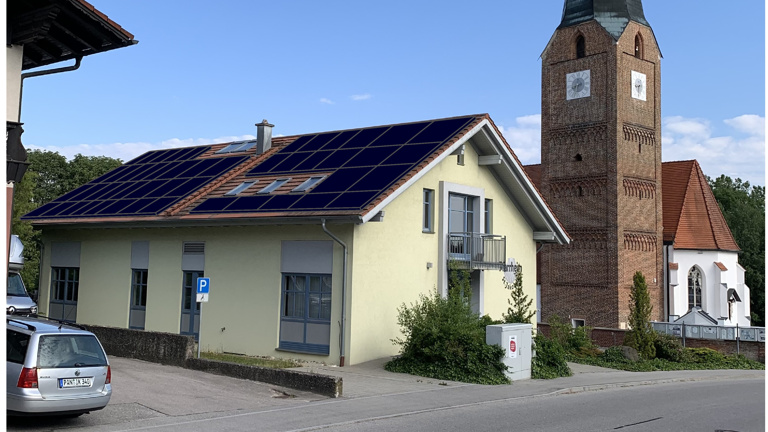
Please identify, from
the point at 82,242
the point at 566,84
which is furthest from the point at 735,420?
the point at 566,84

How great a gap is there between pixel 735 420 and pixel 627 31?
42535 mm

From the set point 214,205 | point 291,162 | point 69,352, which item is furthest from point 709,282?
point 69,352

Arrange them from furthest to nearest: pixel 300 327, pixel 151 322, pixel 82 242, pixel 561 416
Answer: pixel 82 242 → pixel 151 322 → pixel 300 327 → pixel 561 416

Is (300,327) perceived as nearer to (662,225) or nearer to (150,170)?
(150,170)

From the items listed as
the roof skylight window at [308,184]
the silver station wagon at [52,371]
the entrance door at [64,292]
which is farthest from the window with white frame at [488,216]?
the silver station wagon at [52,371]

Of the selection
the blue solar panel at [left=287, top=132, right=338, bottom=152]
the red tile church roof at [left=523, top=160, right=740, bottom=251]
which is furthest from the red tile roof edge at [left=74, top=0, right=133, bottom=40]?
the red tile church roof at [left=523, top=160, right=740, bottom=251]

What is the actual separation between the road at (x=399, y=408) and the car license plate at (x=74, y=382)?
2.32 ft

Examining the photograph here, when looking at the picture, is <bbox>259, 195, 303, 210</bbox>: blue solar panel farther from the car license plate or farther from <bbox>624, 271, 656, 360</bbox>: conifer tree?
<bbox>624, 271, 656, 360</bbox>: conifer tree

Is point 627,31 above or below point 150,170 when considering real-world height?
above

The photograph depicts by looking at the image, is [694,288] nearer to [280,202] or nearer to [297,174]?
[297,174]

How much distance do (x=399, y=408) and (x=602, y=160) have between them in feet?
131

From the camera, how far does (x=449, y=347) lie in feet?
63.0

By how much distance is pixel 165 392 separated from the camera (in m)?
14.8

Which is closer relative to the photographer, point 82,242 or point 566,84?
point 82,242
